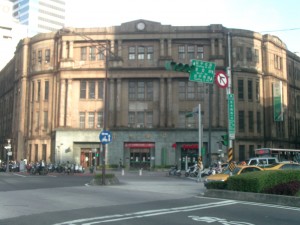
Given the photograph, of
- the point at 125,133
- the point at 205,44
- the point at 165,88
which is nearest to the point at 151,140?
the point at 125,133

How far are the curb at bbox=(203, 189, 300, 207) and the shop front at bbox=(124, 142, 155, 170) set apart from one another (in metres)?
35.1

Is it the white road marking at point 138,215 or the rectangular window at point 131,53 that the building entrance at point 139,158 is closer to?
the rectangular window at point 131,53

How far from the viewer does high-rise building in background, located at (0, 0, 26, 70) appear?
4562 inches

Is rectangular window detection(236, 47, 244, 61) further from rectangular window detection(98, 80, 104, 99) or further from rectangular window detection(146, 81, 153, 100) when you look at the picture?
rectangular window detection(98, 80, 104, 99)

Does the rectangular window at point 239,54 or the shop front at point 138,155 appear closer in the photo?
the shop front at point 138,155

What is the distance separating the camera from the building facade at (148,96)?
176 ft

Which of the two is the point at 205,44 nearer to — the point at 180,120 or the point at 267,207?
the point at 180,120

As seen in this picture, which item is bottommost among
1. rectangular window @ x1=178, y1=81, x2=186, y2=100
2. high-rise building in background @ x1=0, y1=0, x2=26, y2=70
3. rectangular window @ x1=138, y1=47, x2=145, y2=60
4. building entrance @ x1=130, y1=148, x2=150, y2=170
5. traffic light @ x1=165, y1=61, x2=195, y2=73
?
building entrance @ x1=130, y1=148, x2=150, y2=170

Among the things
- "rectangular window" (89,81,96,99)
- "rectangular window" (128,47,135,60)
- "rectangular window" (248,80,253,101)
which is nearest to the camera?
"rectangular window" (128,47,135,60)

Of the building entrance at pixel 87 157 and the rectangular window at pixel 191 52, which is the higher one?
the rectangular window at pixel 191 52

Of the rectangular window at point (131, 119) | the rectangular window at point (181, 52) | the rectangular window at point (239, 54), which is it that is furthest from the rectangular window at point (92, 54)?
the rectangular window at point (239, 54)

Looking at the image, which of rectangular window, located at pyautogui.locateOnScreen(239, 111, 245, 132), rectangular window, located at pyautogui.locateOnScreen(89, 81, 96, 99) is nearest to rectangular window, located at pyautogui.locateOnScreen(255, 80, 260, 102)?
rectangular window, located at pyautogui.locateOnScreen(239, 111, 245, 132)

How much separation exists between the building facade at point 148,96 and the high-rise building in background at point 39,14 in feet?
324

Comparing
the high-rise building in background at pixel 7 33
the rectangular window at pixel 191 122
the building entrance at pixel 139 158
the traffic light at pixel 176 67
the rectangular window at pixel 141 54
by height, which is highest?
the high-rise building in background at pixel 7 33
